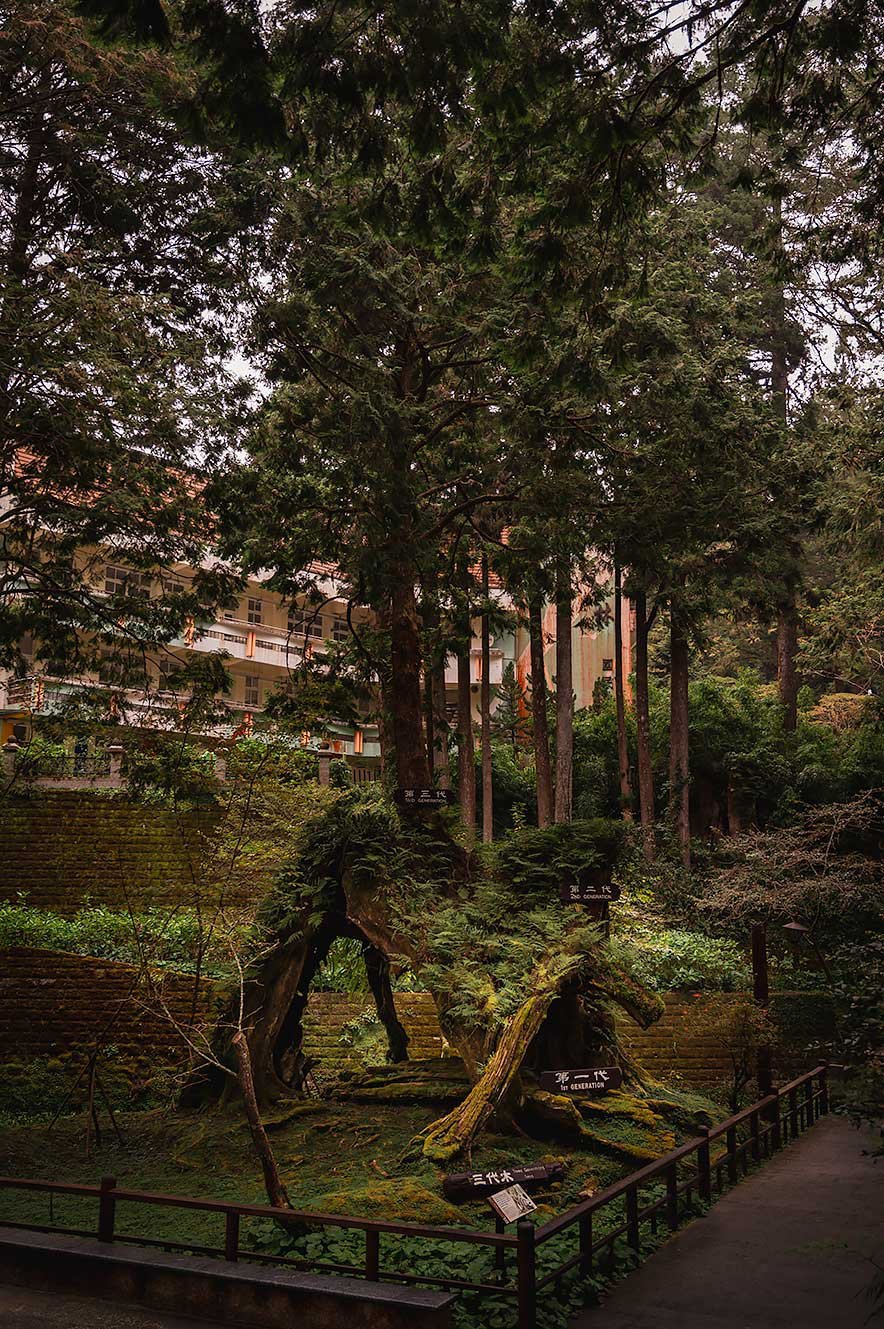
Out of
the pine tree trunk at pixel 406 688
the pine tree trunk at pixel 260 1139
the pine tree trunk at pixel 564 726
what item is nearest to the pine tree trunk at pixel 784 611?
the pine tree trunk at pixel 564 726

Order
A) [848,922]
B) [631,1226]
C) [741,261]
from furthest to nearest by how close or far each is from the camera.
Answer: [741,261] < [848,922] < [631,1226]

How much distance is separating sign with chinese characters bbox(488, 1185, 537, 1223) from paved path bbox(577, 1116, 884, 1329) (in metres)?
0.83

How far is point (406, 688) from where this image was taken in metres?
14.2

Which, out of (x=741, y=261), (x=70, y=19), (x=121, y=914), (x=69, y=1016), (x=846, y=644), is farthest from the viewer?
(x=741, y=261)

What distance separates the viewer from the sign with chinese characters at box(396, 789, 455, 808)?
42.2ft

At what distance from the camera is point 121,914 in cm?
2008

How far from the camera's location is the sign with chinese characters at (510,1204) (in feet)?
24.8

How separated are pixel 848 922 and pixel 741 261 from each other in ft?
58.6

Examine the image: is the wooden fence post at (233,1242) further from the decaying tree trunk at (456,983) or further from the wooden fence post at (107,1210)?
the decaying tree trunk at (456,983)

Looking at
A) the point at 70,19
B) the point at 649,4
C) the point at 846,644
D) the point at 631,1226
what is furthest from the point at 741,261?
the point at 631,1226

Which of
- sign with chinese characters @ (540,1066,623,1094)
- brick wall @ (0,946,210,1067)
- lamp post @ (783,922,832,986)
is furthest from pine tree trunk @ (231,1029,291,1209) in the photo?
lamp post @ (783,922,832,986)

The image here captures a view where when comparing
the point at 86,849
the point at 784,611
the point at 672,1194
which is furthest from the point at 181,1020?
the point at 784,611

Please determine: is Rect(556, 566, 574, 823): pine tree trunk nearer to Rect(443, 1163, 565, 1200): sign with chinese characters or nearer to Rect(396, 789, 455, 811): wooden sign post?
Rect(396, 789, 455, 811): wooden sign post

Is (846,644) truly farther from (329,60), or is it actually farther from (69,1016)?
(329,60)
